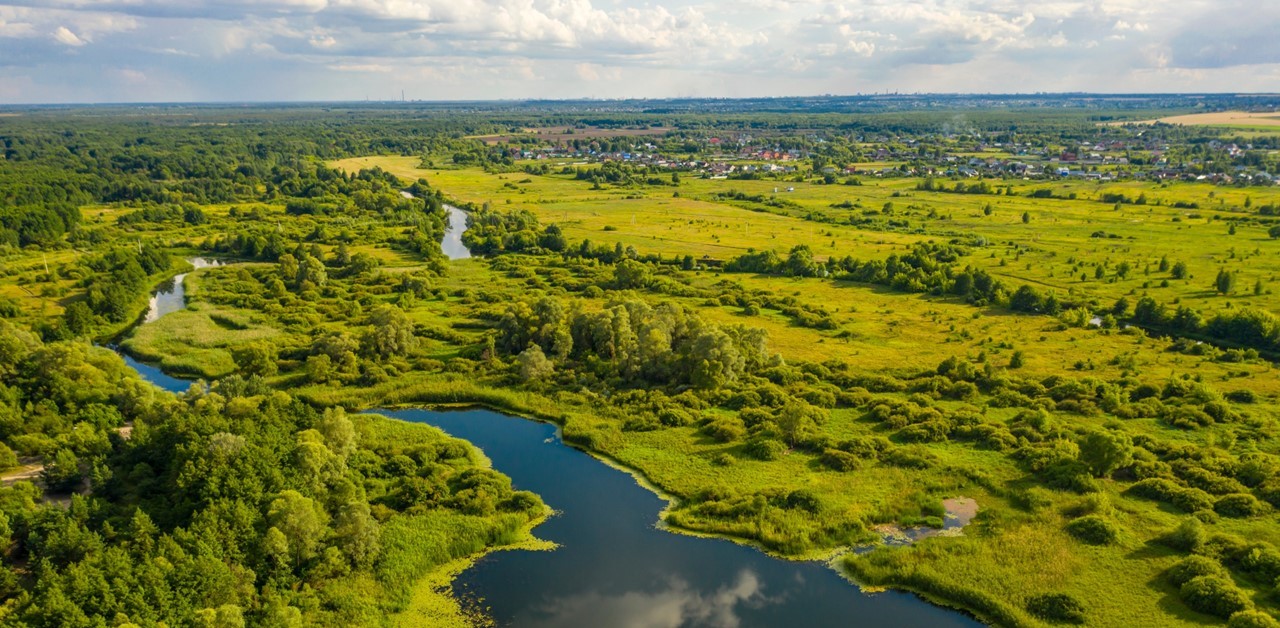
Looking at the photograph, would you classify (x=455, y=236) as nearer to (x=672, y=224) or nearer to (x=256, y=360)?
(x=672, y=224)

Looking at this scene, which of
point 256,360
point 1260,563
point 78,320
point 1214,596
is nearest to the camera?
point 1214,596

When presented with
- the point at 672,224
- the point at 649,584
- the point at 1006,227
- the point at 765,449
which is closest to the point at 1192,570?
the point at 765,449

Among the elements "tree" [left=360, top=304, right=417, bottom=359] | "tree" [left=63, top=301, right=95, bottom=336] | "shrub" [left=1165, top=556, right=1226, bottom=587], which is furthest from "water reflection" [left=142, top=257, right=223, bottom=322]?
"shrub" [left=1165, top=556, right=1226, bottom=587]

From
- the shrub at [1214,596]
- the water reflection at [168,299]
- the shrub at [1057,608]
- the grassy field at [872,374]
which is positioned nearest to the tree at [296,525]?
the grassy field at [872,374]

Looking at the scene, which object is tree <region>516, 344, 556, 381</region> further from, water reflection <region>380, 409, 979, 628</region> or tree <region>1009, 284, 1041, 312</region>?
tree <region>1009, 284, 1041, 312</region>

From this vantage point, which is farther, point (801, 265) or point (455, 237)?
point (455, 237)

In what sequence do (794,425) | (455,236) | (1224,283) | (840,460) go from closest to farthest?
(840,460) → (794,425) → (1224,283) → (455,236)

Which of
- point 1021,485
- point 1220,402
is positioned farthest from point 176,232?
point 1220,402
